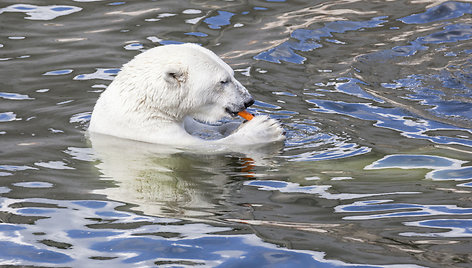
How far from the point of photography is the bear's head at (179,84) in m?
6.57

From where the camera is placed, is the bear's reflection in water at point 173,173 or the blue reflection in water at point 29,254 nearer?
the blue reflection in water at point 29,254

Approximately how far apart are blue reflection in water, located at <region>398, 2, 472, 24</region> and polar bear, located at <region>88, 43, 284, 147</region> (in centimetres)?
453

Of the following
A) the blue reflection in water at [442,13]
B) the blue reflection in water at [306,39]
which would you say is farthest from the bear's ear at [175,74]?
the blue reflection in water at [442,13]

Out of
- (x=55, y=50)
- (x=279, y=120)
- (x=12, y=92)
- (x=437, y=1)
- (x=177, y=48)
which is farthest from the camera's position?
(x=437, y=1)

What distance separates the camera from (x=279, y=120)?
7152 mm

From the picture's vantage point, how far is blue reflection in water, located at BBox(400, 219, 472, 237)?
4617mm

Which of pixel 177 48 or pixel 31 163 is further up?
pixel 177 48

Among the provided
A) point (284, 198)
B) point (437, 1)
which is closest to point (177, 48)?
point (284, 198)

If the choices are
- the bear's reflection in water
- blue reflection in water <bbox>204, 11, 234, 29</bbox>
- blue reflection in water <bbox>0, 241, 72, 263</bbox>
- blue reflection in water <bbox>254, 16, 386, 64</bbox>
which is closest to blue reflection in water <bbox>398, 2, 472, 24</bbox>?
blue reflection in water <bbox>254, 16, 386, 64</bbox>

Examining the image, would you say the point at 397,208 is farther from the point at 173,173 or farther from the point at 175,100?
the point at 175,100

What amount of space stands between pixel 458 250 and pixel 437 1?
7.27 meters

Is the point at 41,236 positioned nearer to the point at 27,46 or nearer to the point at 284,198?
the point at 284,198

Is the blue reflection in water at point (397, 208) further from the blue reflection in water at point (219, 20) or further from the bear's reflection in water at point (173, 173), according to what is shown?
the blue reflection in water at point (219, 20)

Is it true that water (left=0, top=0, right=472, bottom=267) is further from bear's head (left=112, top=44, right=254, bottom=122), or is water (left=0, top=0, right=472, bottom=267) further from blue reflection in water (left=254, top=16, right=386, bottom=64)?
bear's head (left=112, top=44, right=254, bottom=122)
